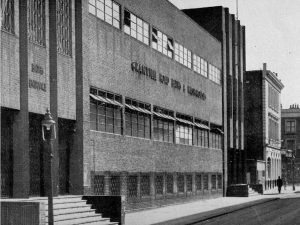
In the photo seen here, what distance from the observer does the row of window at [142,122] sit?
99.2ft

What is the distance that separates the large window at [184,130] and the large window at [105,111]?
10228 mm

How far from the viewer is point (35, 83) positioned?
24.1 m

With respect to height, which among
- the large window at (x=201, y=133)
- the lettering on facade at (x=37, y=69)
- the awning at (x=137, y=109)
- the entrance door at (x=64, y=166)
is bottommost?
the entrance door at (x=64, y=166)

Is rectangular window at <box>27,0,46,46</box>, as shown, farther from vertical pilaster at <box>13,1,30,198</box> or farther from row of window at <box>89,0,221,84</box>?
row of window at <box>89,0,221,84</box>

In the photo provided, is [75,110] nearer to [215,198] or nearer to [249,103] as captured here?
[215,198]

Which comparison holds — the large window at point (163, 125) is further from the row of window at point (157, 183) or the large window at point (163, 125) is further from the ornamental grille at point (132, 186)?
the ornamental grille at point (132, 186)

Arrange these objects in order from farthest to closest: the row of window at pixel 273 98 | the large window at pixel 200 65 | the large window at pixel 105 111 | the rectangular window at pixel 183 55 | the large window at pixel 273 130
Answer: the large window at pixel 273 130
the row of window at pixel 273 98
the large window at pixel 200 65
the rectangular window at pixel 183 55
the large window at pixel 105 111

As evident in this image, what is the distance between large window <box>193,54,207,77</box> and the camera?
A: 47.2m

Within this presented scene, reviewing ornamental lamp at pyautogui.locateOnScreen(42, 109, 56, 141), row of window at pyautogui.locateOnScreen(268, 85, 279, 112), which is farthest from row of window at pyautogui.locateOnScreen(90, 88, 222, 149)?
row of window at pyautogui.locateOnScreen(268, 85, 279, 112)

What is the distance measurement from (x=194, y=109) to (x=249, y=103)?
33.1 metres

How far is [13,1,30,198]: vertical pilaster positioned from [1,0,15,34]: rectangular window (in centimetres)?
67

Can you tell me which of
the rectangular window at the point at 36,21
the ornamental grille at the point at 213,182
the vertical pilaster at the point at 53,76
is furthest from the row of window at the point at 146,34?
the ornamental grille at the point at 213,182

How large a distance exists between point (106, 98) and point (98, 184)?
13.8 ft

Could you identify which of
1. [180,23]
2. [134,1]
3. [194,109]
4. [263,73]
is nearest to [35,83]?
[134,1]
